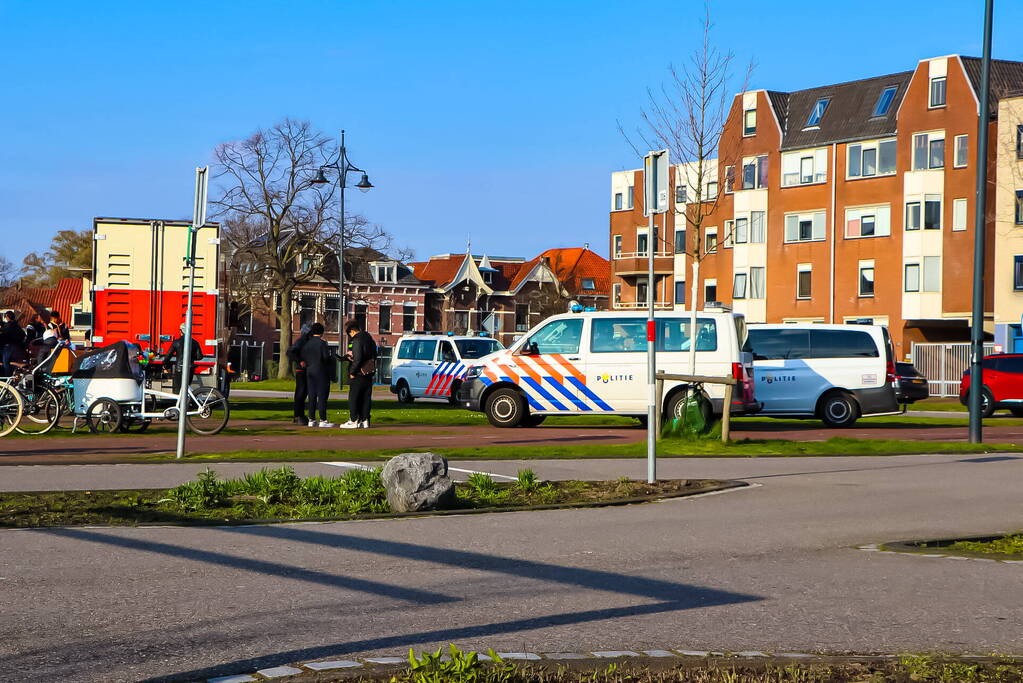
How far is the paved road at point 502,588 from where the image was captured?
5781 mm

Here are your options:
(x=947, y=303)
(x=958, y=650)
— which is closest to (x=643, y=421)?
(x=958, y=650)

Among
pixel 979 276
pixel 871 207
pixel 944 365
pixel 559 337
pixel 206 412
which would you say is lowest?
pixel 206 412

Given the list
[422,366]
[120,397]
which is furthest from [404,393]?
[120,397]

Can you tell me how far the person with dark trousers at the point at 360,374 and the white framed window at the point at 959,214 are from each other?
3843 cm

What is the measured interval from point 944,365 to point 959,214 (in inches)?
265

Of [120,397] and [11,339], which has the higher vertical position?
[11,339]

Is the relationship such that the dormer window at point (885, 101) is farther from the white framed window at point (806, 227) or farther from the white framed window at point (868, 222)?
the white framed window at point (806, 227)

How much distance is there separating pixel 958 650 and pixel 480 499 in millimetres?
5944

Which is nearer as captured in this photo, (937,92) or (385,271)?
(937,92)

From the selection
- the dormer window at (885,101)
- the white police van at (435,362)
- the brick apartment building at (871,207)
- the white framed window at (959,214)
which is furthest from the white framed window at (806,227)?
the white police van at (435,362)

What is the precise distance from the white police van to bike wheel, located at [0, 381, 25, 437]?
18.4 meters

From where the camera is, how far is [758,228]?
2507 inches

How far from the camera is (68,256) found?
100375mm

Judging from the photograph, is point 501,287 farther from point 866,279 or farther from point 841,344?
point 841,344
